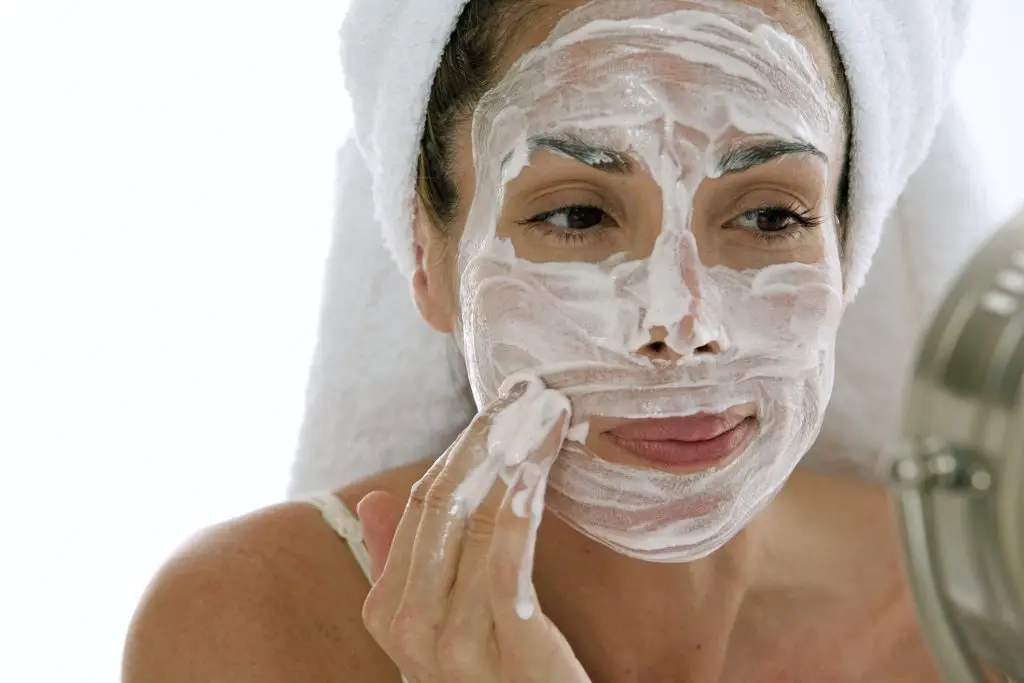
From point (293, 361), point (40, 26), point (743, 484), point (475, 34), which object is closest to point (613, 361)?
point (743, 484)

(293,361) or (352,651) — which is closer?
(352,651)

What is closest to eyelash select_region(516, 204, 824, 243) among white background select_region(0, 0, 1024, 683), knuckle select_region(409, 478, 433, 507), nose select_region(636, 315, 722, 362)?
nose select_region(636, 315, 722, 362)

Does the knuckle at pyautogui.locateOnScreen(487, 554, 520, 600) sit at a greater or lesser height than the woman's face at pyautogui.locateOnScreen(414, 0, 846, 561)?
lesser

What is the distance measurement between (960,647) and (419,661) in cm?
43

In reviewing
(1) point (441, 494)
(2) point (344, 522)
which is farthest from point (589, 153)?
(2) point (344, 522)

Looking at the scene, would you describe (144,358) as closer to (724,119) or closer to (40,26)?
(40,26)

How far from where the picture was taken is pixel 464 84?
86 cm

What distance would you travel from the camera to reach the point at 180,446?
4.19 feet

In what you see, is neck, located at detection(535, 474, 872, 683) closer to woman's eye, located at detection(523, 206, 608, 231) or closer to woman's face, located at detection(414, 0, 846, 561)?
woman's face, located at detection(414, 0, 846, 561)

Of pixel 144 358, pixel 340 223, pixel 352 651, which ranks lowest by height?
pixel 352 651

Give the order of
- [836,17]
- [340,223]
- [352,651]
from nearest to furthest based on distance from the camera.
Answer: [836,17], [352,651], [340,223]

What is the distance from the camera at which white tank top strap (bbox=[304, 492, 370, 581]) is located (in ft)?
3.28

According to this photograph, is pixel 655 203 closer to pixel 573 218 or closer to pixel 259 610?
pixel 573 218

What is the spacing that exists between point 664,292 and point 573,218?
11 cm
